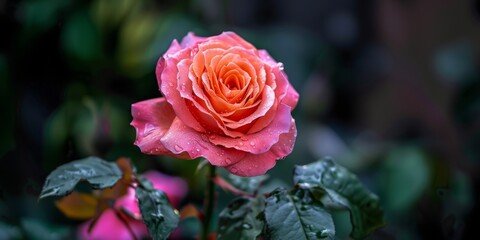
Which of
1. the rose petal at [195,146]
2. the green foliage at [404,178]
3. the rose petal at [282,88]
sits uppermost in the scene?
the rose petal at [282,88]

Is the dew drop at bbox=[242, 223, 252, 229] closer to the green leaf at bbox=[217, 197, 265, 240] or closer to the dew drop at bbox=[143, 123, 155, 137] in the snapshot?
the green leaf at bbox=[217, 197, 265, 240]

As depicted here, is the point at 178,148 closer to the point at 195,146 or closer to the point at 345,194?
the point at 195,146

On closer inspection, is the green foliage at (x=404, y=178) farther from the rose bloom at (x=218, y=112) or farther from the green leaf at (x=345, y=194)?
the rose bloom at (x=218, y=112)

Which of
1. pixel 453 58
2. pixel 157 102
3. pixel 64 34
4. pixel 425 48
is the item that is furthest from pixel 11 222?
pixel 425 48

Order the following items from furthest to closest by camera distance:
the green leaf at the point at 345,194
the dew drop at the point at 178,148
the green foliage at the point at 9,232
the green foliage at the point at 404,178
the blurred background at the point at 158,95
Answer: the green foliage at the point at 404,178, the blurred background at the point at 158,95, the green foliage at the point at 9,232, the green leaf at the point at 345,194, the dew drop at the point at 178,148

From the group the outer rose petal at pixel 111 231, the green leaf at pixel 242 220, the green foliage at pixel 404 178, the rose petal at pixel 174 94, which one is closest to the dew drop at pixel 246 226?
the green leaf at pixel 242 220

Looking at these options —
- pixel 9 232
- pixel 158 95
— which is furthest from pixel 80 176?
pixel 158 95

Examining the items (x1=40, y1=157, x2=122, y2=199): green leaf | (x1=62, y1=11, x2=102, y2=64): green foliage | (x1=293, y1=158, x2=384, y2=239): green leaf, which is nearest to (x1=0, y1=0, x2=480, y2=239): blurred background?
(x1=62, y1=11, x2=102, y2=64): green foliage

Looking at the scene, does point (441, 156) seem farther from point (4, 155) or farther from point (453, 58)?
point (4, 155)
